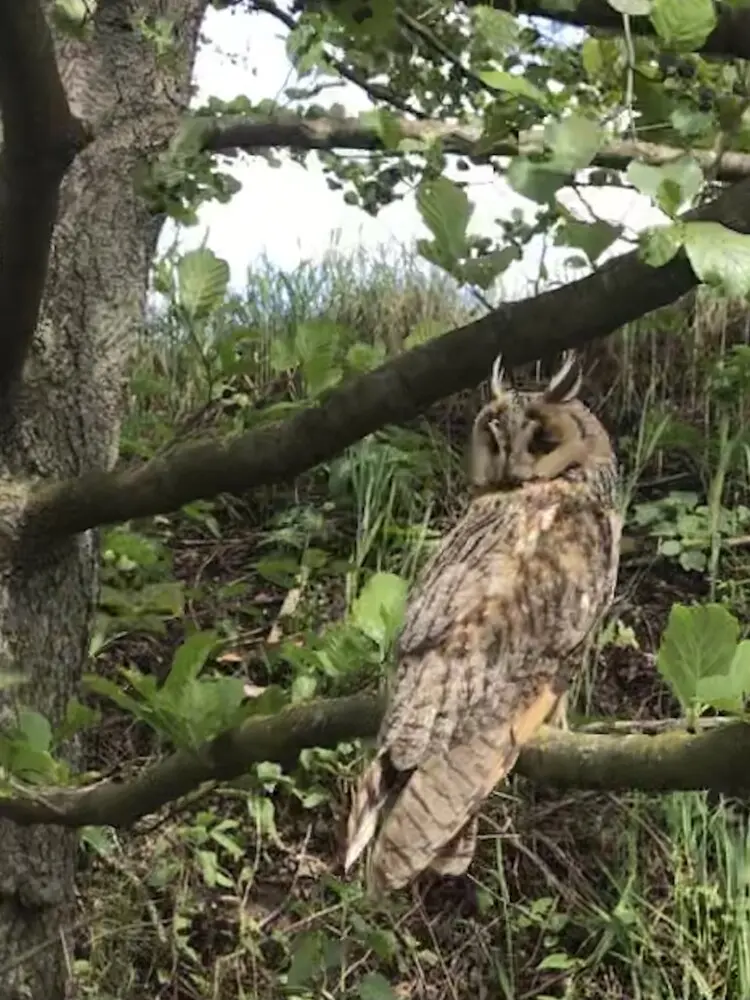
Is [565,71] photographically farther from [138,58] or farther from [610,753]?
[610,753]

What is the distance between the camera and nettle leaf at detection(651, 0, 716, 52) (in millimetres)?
959

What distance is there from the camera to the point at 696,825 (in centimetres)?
252

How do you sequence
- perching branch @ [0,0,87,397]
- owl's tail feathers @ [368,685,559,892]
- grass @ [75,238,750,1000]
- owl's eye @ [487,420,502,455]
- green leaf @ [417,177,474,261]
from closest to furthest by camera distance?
green leaf @ [417,177,474,261] < perching branch @ [0,0,87,397] < owl's tail feathers @ [368,685,559,892] < owl's eye @ [487,420,502,455] < grass @ [75,238,750,1000]

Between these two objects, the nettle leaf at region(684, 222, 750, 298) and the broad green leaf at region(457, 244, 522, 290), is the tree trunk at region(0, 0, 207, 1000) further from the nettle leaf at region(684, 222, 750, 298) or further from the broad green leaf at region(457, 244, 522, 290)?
the nettle leaf at region(684, 222, 750, 298)

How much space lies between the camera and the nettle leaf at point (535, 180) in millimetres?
934

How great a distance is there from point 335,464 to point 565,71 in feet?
5.34

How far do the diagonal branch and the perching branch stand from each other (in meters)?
0.21

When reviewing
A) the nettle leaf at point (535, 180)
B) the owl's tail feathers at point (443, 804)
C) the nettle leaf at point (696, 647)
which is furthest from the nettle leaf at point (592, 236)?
the owl's tail feathers at point (443, 804)

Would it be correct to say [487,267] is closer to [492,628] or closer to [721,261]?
[721,261]

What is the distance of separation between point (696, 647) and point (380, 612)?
476mm

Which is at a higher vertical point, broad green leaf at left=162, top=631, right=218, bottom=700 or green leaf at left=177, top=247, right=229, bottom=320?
green leaf at left=177, top=247, right=229, bottom=320

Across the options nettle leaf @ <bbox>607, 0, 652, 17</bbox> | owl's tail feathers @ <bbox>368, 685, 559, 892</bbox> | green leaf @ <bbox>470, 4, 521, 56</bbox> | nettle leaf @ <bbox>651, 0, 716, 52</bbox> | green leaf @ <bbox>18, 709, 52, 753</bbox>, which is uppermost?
green leaf @ <bbox>470, 4, 521, 56</bbox>

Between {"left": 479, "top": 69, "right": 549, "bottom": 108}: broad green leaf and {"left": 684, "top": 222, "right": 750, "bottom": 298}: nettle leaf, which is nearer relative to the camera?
{"left": 684, "top": 222, "right": 750, "bottom": 298}: nettle leaf

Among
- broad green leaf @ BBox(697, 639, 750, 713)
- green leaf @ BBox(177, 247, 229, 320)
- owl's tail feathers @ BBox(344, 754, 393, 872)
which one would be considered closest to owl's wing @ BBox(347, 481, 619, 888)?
owl's tail feathers @ BBox(344, 754, 393, 872)
